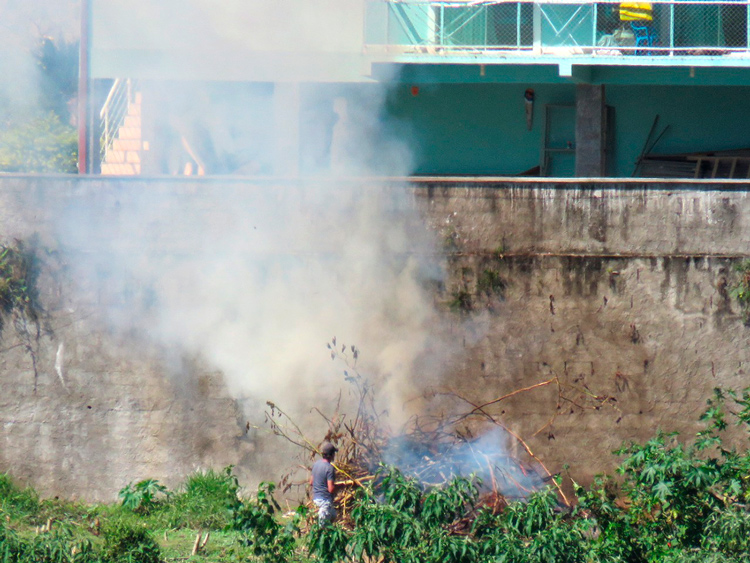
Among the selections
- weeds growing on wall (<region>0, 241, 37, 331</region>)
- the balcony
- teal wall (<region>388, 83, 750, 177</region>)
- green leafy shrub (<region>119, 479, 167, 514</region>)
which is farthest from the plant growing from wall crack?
teal wall (<region>388, 83, 750, 177</region>)

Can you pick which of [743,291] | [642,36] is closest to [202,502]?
[743,291]

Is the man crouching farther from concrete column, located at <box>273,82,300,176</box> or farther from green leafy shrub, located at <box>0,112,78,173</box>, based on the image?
green leafy shrub, located at <box>0,112,78,173</box>

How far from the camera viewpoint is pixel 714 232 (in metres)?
8.07

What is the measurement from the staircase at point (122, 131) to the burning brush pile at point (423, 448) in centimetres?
535

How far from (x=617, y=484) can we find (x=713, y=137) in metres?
5.35

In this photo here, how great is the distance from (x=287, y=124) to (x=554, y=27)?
3.41 meters

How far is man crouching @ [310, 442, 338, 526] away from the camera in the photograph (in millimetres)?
7371

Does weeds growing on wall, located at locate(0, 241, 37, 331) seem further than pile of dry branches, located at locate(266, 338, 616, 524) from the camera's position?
Yes

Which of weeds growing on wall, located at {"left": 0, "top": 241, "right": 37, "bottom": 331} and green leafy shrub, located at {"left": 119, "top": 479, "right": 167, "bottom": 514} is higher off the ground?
weeds growing on wall, located at {"left": 0, "top": 241, "right": 37, "bottom": 331}

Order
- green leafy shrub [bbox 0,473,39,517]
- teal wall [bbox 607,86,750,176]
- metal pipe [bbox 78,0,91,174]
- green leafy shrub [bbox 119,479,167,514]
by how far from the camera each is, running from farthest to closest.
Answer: teal wall [bbox 607,86,750,176]
metal pipe [bbox 78,0,91,174]
green leafy shrub [bbox 119,479,167,514]
green leafy shrub [bbox 0,473,39,517]

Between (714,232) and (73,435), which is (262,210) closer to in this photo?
(73,435)

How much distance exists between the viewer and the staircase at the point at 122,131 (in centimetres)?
A: 1207


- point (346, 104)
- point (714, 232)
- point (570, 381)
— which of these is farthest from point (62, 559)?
point (346, 104)

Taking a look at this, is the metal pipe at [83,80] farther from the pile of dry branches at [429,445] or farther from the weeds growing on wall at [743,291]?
the weeds growing on wall at [743,291]
